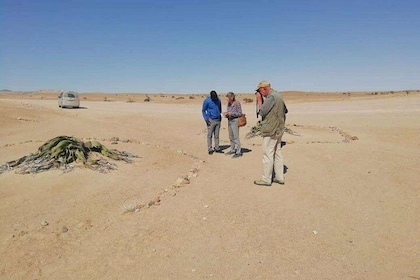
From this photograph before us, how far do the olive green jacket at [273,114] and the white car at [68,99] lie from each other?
27.2 meters

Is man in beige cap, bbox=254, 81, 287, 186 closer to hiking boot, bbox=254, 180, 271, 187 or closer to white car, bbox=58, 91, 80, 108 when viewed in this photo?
hiking boot, bbox=254, 180, 271, 187

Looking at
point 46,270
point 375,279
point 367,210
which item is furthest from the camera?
point 367,210

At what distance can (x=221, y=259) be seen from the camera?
14.2ft

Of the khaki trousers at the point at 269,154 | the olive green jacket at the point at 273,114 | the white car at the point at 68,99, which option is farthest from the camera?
the white car at the point at 68,99

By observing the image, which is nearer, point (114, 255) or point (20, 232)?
point (114, 255)

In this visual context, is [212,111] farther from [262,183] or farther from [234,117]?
[262,183]

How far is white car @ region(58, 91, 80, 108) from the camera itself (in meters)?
30.5

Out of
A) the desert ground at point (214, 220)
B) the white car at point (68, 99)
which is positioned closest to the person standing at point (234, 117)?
the desert ground at point (214, 220)

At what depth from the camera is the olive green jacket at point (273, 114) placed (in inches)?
278

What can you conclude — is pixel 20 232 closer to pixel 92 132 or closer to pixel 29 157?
pixel 29 157

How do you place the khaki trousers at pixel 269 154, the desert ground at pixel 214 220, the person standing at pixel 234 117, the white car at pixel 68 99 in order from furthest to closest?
the white car at pixel 68 99 → the person standing at pixel 234 117 → the khaki trousers at pixel 269 154 → the desert ground at pixel 214 220

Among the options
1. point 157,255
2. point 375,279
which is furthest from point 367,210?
point 157,255

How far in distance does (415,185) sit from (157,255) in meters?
5.54

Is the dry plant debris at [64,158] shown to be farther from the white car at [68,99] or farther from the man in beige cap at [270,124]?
the white car at [68,99]
